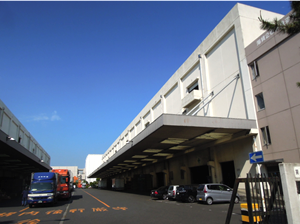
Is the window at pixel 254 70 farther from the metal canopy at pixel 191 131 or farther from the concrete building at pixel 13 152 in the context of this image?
the concrete building at pixel 13 152

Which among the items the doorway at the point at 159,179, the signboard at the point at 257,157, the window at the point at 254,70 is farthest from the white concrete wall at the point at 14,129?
the signboard at the point at 257,157

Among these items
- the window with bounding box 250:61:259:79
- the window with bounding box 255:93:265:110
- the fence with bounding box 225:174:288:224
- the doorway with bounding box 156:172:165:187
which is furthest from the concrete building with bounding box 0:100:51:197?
the window with bounding box 250:61:259:79

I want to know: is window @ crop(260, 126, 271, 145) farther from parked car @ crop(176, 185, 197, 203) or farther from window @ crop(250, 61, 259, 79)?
parked car @ crop(176, 185, 197, 203)

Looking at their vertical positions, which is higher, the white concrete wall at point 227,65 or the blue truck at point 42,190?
the white concrete wall at point 227,65

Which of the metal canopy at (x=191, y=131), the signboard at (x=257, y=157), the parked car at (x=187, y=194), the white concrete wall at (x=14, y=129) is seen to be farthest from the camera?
the white concrete wall at (x=14, y=129)

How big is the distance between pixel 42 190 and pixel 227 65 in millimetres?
19607

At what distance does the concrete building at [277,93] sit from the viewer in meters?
15.5

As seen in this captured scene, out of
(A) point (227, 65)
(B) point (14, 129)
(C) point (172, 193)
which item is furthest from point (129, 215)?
(B) point (14, 129)

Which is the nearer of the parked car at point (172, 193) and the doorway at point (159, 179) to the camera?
the parked car at point (172, 193)

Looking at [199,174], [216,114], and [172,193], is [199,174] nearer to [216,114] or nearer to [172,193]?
[172,193]

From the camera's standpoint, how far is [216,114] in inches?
924

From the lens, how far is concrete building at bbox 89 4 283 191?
18.4m

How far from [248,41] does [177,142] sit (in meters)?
11.1

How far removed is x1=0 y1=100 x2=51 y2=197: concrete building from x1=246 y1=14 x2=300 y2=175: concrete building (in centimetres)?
2146
